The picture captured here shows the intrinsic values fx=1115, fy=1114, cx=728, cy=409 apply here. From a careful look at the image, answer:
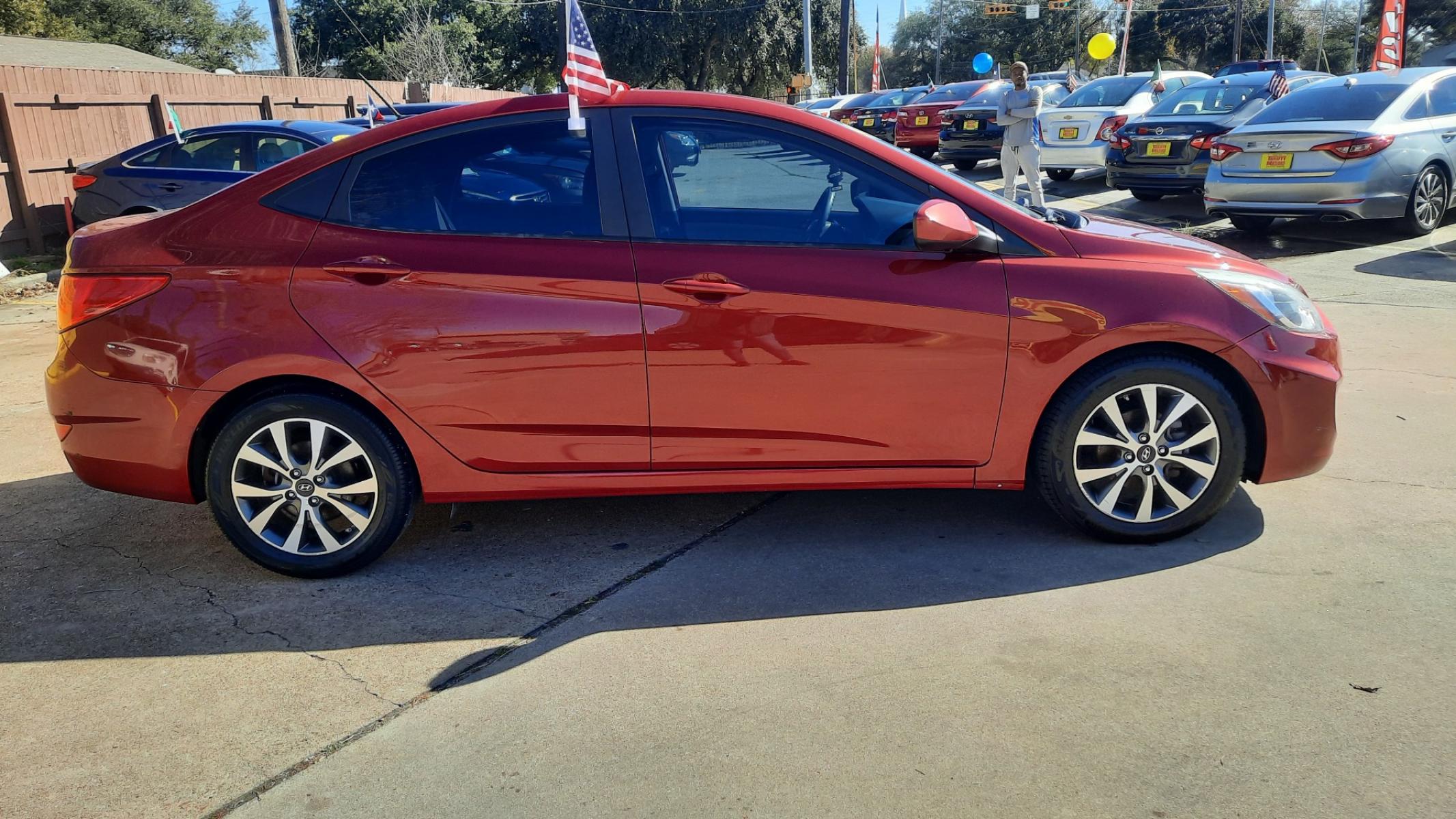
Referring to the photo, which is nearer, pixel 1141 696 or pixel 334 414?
pixel 1141 696

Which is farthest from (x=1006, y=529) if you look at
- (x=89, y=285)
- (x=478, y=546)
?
(x=89, y=285)

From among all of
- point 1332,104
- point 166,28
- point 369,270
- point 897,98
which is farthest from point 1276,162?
point 166,28

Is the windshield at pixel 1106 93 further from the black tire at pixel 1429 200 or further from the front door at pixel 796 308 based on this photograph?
the front door at pixel 796 308

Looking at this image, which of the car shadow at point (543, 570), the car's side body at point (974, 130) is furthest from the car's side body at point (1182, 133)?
the car shadow at point (543, 570)

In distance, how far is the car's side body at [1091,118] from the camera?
15.4 meters

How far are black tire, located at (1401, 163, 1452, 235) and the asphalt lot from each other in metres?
6.57

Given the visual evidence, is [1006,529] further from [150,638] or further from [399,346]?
[150,638]

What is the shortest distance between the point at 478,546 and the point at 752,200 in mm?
1685

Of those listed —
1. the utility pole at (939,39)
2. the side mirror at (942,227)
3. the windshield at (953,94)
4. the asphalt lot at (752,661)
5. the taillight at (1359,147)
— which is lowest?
the asphalt lot at (752,661)

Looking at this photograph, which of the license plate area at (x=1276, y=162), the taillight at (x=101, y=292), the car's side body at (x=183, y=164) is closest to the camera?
the taillight at (x=101, y=292)

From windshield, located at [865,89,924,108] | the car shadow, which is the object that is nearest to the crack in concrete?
the car shadow

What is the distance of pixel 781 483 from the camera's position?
403cm

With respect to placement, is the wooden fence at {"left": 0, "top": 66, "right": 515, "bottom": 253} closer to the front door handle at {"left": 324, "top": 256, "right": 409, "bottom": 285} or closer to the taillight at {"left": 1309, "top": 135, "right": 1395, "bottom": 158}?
the front door handle at {"left": 324, "top": 256, "right": 409, "bottom": 285}

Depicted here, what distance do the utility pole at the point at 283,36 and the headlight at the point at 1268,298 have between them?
1877cm
